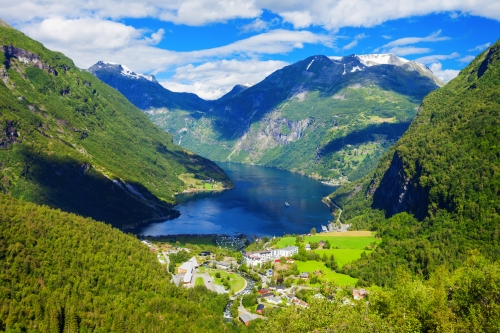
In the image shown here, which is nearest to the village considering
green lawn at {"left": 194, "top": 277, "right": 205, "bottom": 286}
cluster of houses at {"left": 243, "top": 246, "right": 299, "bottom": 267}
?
cluster of houses at {"left": 243, "top": 246, "right": 299, "bottom": 267}

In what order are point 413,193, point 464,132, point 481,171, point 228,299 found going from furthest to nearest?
point 413,193, point 464,132, point 481,171, point 228,299

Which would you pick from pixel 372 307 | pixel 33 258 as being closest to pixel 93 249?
pixel 33 258

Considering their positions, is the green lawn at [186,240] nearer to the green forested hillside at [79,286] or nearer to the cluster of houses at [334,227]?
the cluster of houses at [334,227]

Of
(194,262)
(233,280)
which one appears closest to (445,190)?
(233,280)

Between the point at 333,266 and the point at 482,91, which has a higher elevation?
the point at 482,91

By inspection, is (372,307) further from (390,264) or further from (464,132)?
(464,132)

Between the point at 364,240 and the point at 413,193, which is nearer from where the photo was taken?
the point at 364,240

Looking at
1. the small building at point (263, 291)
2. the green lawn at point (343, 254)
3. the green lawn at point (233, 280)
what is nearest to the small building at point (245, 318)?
the small building at point (263, 291)
